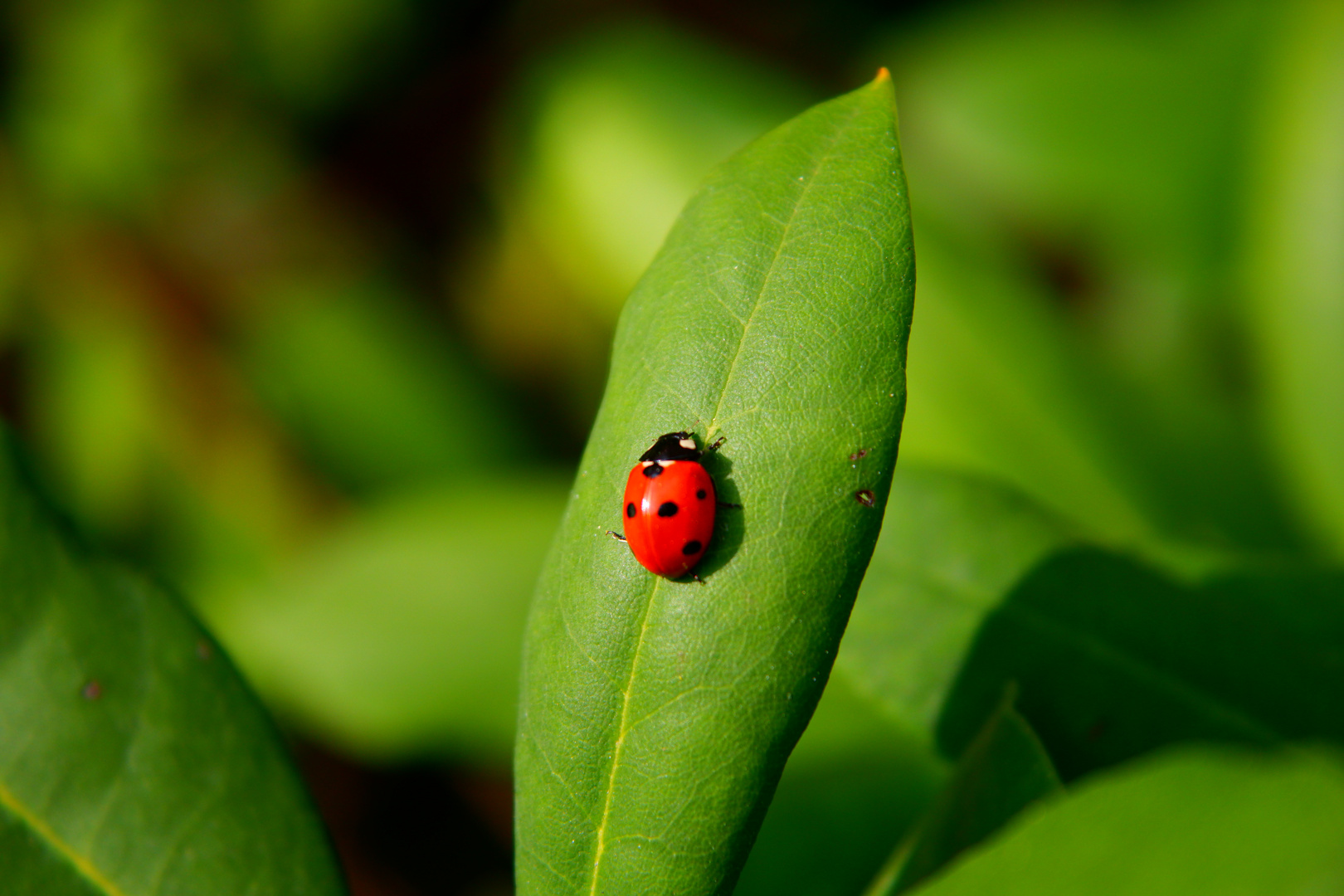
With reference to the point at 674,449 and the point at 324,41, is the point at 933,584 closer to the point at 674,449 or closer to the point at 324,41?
the point at 674,449

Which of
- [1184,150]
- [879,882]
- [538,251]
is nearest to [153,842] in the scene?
[879,882]

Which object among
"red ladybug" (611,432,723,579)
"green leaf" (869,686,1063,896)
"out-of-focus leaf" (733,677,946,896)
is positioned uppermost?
"red ladybug" (611,432,723,579)

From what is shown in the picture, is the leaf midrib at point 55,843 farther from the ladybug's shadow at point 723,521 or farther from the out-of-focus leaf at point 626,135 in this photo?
the out-of-focus leaf at point 626,135

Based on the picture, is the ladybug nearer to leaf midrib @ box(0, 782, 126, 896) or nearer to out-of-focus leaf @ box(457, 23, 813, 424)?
leaf midrib @ box(0, 782, 126, 896)

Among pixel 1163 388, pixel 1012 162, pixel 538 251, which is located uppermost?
pixel 1012 162

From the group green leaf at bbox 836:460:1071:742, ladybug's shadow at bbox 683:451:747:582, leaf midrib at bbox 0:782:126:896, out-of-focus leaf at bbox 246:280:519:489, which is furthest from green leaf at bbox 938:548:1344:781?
out-of-focus leaf at bbox 246:280:519:489

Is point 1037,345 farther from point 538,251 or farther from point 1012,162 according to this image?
point 538,251
